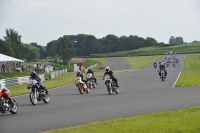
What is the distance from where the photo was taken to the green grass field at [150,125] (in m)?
8.93

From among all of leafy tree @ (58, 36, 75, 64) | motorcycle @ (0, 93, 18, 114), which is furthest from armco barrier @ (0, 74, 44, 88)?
leafy tree @ (58, 36, 75, 64)

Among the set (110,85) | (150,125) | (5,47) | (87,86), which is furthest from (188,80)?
(5,47)

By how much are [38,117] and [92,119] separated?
6.79 ft

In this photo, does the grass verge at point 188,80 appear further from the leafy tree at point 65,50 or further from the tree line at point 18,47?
the tree line at point 18,47

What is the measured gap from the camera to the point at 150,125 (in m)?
9.56

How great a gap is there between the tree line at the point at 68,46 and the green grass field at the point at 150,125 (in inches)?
419

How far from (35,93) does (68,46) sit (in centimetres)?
6562

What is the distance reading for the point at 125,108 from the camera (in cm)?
1430

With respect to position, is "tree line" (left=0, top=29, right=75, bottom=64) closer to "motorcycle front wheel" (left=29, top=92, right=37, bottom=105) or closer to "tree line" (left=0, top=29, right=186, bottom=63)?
"tree line" (left=0, top=29, right=186, bottom=63)

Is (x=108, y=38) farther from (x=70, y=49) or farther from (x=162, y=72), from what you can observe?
(x=162, y=72)

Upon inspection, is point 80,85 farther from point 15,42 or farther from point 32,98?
point 15,42

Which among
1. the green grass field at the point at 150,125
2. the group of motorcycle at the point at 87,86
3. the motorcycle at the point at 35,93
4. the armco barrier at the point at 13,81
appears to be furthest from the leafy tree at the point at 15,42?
the green grass field at the point at 150,125

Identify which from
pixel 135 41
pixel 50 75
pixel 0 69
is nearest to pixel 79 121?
pixel 0 69

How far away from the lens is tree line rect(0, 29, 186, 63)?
3155 inches
